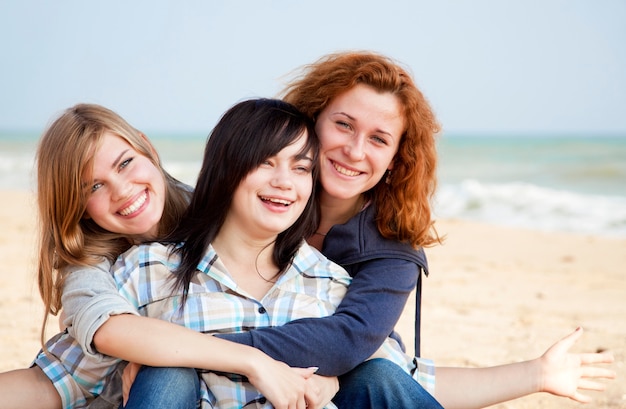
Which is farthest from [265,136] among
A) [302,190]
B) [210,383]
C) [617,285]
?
[617,285]

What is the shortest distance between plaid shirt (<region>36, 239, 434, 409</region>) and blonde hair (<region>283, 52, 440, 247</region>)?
1.30ft

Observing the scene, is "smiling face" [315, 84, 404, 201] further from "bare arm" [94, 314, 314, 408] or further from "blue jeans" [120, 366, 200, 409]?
"blue jeans" [120, 366, 200, 409]

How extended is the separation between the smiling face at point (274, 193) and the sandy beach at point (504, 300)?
4.07 feet

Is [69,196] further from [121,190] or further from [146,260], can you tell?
[146,260]

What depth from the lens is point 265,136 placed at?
253 centimetres

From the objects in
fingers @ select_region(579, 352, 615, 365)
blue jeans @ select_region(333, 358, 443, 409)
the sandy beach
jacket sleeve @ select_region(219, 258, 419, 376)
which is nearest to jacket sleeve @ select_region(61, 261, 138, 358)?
jacket sleeve @ select_region(219, 258, 419, 376)

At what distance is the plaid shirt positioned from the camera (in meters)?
2.38

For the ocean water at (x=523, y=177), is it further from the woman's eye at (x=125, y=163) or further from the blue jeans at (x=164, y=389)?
the blue jeans at (x=164, y=389)

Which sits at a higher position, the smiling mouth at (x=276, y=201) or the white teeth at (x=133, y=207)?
the smiling mouth at (x=276, y=201)

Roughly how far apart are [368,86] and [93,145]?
106 centimetres

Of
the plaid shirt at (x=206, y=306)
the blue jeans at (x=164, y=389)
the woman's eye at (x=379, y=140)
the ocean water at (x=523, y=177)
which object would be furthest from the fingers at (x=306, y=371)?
the ocean water at (x=523, y=177)

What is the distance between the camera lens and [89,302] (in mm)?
2330

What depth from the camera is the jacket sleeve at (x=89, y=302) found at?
229cm

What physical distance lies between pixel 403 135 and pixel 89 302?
1373 mm
